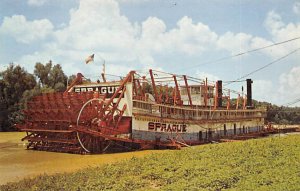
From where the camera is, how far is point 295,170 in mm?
9398

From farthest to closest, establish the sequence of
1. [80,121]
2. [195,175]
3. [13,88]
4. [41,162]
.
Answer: [13,88], [80,121], [41,162], [195,175]

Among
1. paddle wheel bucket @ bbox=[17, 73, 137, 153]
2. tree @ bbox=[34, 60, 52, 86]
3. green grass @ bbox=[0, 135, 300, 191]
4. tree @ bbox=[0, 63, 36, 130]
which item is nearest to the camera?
green grass @ bbox=[0, 135, 300, 191]

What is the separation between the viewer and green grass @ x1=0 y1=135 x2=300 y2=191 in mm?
8633

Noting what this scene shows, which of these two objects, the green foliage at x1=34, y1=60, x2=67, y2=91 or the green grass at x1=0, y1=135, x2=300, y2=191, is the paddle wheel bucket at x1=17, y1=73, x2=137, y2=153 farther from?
the green foliage at x1=34, y1=60, x2=67, y2=91

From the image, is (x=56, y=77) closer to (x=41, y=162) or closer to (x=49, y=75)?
(x=49, y=75)

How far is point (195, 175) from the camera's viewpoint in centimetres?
992

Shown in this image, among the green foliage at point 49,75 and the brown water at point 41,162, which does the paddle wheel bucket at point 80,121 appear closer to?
the brown water at point 41,162

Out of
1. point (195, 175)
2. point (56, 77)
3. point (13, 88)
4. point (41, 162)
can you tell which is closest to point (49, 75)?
point (56, 77)

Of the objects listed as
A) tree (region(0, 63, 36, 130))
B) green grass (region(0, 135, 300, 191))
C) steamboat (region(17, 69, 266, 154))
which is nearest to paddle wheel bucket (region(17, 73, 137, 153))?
steamboat (region(17, 69, 266, 154))

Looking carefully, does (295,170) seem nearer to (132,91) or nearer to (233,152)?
(233,152)

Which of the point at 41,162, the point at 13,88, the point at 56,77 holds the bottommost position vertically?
the point at 41,162

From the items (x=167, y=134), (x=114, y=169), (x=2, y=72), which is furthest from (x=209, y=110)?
(x=2, y=72)

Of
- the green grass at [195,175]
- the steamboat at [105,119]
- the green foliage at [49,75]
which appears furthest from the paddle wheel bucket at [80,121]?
the green foliage at [49,75]

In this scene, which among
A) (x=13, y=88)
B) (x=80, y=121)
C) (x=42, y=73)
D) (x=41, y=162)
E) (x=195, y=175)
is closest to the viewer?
(x=195, y=175)
